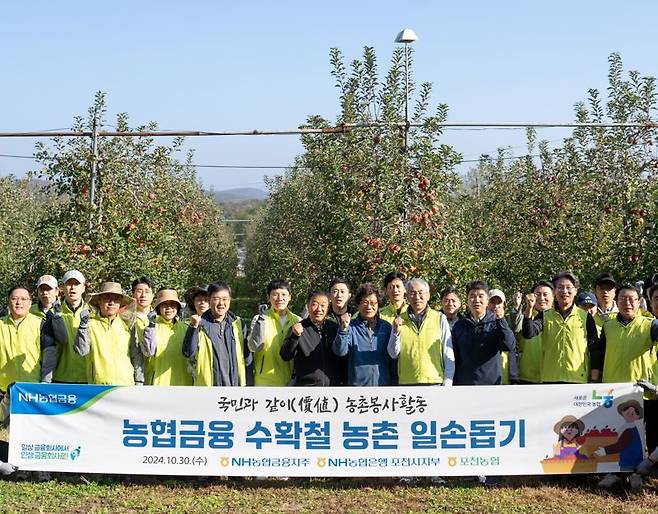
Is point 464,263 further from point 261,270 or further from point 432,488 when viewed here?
point 261,270

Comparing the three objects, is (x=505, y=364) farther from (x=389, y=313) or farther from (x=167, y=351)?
(x=167, y=351)

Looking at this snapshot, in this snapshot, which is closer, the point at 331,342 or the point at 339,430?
the point at 339,430

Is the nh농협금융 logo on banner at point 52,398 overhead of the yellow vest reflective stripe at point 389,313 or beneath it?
beneath

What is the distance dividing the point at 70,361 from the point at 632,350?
4604mm

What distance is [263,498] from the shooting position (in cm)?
596

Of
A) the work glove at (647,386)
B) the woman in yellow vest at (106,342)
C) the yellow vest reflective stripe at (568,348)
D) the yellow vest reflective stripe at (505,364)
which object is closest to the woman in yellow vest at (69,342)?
the woman in yellow vest at (106,342)

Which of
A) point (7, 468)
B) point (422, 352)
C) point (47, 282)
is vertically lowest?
point (7, 468)

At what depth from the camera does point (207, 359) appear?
20.5 feet

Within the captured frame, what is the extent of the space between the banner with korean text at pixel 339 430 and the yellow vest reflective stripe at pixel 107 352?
132 mm

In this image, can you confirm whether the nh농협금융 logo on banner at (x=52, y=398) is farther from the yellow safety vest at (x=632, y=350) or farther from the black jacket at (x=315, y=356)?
the yellow safety vest at (x=632, y=350)

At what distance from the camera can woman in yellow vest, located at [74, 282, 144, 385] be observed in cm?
616

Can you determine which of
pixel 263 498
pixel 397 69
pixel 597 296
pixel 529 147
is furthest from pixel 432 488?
pixel 529 147

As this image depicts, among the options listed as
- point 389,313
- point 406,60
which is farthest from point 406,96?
point 389,313

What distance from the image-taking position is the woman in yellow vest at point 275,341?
6324 millimetres
